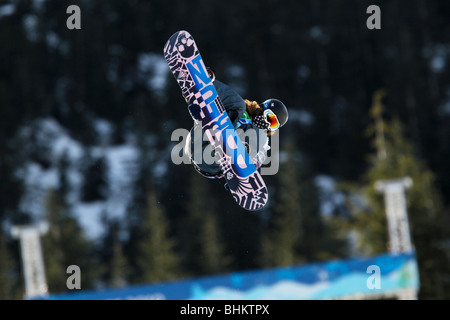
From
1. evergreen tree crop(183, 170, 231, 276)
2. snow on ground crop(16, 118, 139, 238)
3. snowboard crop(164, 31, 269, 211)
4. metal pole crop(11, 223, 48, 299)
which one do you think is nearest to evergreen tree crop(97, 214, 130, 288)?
snow on ground crop(16, 118, 139, 238)

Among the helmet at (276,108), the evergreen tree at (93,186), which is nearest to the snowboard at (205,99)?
the helmet at (276,108)

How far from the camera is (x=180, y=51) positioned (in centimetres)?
936

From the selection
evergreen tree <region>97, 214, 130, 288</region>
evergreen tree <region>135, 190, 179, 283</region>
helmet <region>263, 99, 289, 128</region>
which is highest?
evergreen tree <region>97, 214, 130, 288</region>

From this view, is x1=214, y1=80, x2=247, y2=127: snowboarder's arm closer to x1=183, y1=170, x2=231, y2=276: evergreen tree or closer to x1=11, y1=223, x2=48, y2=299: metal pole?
x1=11, y1=223, x2=48, y2=299: metal pole

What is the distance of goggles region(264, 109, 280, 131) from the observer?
9.78 metres

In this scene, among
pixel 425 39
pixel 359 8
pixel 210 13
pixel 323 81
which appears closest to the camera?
pixel 210 13

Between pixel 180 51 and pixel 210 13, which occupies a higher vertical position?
pixel 210 13

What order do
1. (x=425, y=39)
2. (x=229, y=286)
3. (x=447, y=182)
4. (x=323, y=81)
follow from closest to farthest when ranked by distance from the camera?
(x=229, y=286), (x=447, y=182), (x=323, y=81), (x=425, y=39)

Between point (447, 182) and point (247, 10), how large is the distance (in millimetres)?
16588

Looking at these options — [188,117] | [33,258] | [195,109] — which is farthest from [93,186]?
[195,109]
